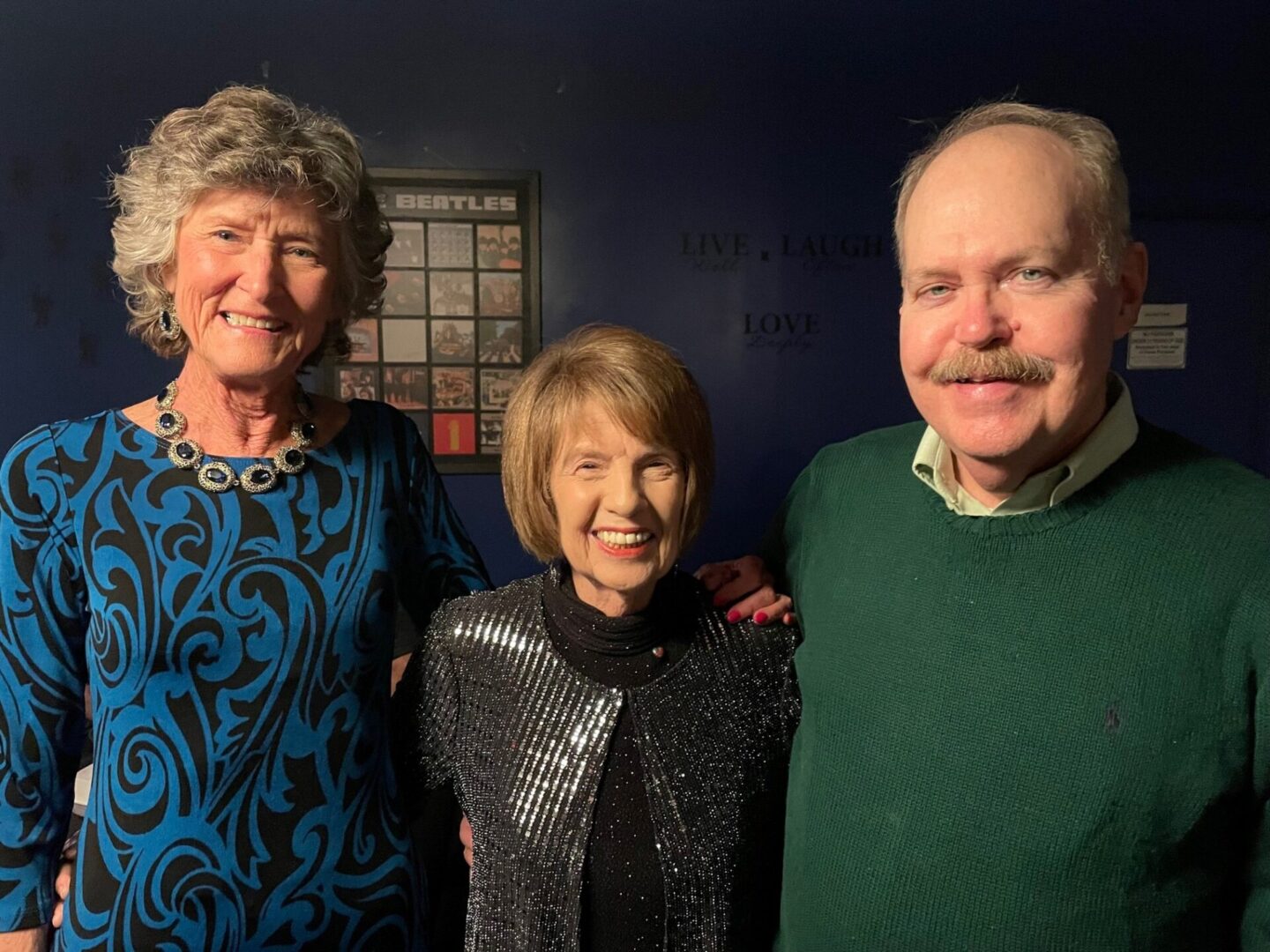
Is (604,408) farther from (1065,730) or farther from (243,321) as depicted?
(1065,730)

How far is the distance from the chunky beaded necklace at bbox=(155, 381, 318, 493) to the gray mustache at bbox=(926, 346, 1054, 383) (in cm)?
91

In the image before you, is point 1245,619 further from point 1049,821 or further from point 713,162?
point 713,162

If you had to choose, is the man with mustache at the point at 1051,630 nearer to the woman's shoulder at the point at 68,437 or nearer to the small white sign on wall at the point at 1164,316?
the woman's shoulder at the point at 68,437

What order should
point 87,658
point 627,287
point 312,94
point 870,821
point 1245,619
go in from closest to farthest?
point 1245,619, point 870,821, point 87,658, point 312,94, point 627,287

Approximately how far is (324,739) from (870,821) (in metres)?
0.75

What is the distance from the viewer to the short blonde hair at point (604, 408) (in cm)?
118

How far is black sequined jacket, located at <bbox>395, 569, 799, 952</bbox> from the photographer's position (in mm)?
1200

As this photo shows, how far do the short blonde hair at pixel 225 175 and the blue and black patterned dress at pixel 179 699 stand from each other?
0.74ft

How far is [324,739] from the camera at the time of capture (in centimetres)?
124

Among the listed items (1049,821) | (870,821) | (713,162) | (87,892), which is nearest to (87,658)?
(87,892)

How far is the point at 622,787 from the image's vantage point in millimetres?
1217

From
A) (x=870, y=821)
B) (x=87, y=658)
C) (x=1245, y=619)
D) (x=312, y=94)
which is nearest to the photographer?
(x=1245, y=619)

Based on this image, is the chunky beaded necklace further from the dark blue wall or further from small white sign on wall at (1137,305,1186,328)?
small white sign on wall at (1137,305,1186,328)

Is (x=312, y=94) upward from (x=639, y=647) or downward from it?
upward
